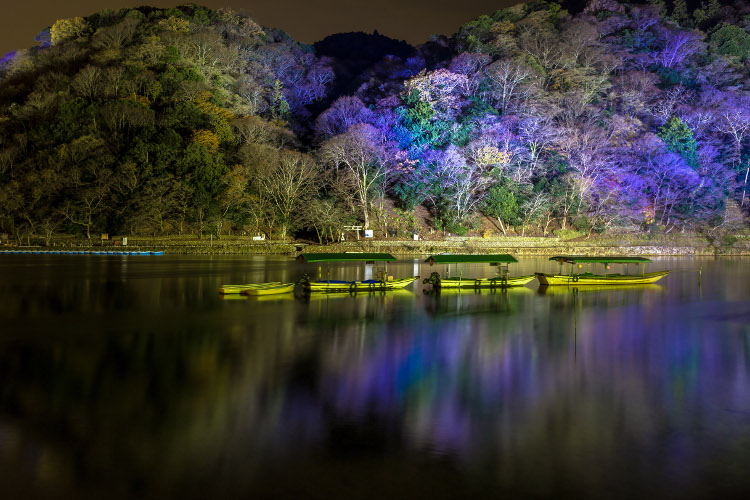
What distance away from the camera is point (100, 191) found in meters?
49.3

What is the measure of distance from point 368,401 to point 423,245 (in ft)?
132

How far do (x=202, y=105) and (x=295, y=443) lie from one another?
54.1 meters

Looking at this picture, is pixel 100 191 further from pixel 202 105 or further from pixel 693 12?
pixel 693 12

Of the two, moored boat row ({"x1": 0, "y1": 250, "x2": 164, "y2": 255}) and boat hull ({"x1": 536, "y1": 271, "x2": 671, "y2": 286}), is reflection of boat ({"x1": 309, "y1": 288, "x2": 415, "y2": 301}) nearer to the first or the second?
boat hull ({"x1": 536, "y1": 271, "x2": 671, "y2": 286})

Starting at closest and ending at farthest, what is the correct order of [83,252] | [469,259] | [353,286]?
[353,286] < [469,259] < [83,252]

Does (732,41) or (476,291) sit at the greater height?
(732,41)

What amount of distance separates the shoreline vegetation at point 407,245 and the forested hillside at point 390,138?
4.51 feet

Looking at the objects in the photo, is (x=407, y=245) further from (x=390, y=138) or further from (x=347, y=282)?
(x=347, y=282)

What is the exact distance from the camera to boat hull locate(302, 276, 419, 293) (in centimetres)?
2589

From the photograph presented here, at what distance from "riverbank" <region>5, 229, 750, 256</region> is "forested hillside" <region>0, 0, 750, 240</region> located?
1.44 metres

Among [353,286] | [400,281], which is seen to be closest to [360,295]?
[353,286]

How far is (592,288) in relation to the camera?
30.1 metres

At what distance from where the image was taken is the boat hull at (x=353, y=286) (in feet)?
84.9

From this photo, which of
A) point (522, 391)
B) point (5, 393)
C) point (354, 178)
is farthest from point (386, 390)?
point (354, 178)
